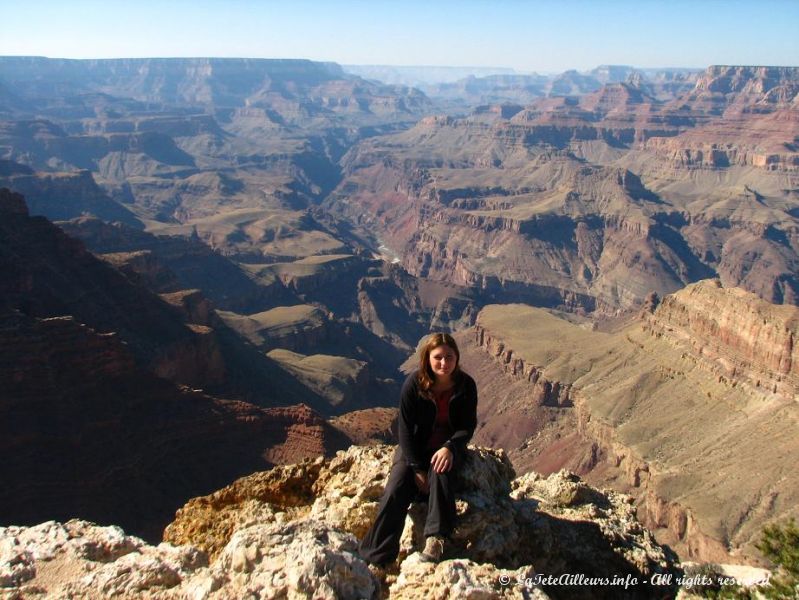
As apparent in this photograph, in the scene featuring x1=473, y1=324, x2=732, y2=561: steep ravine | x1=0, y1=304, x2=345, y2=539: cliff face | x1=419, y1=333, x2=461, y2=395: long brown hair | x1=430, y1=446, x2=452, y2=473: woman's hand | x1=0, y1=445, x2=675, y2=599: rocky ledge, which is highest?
x1=419, y1=333, x2=461, y2=395: long brown hair

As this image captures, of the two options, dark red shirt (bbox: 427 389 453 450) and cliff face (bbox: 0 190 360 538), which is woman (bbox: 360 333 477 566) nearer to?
dark red shirt (bbox: 427 389 453 450)

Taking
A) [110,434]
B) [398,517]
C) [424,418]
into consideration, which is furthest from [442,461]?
[110,434]

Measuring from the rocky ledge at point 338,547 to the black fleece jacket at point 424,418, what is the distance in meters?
1.20

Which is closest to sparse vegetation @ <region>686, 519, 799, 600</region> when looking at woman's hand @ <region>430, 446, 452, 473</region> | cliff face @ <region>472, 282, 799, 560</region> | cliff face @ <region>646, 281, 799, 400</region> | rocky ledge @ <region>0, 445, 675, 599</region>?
rocky ledge @ <region>0, 445, 675, 599</region>

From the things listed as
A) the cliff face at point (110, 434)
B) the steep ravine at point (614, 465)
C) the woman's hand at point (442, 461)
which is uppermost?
the woman's hand at point (442, 461)

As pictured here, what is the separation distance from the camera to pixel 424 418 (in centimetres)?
1223

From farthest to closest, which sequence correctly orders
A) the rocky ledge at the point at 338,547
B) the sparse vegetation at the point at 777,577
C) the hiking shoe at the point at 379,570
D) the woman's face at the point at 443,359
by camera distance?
the woman's face at the point at 443,359 → the hiking shoe at the point at 379,570 → the sparse vegetation at the point at 777,577 → the rocky ledge at the point at 338,547

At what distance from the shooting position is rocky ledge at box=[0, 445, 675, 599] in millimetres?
9617

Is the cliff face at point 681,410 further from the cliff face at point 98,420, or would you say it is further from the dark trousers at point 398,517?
the dark trousers at point 398,517

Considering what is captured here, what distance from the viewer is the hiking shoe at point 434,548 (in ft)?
37.5

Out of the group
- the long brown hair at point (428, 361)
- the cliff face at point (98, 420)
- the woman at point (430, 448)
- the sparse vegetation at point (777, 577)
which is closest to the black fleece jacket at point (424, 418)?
the woman at point (430, 448)

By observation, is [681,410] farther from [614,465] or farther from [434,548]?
[434,548]

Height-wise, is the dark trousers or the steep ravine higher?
the dark trousers

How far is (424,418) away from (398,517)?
188 centimetres
